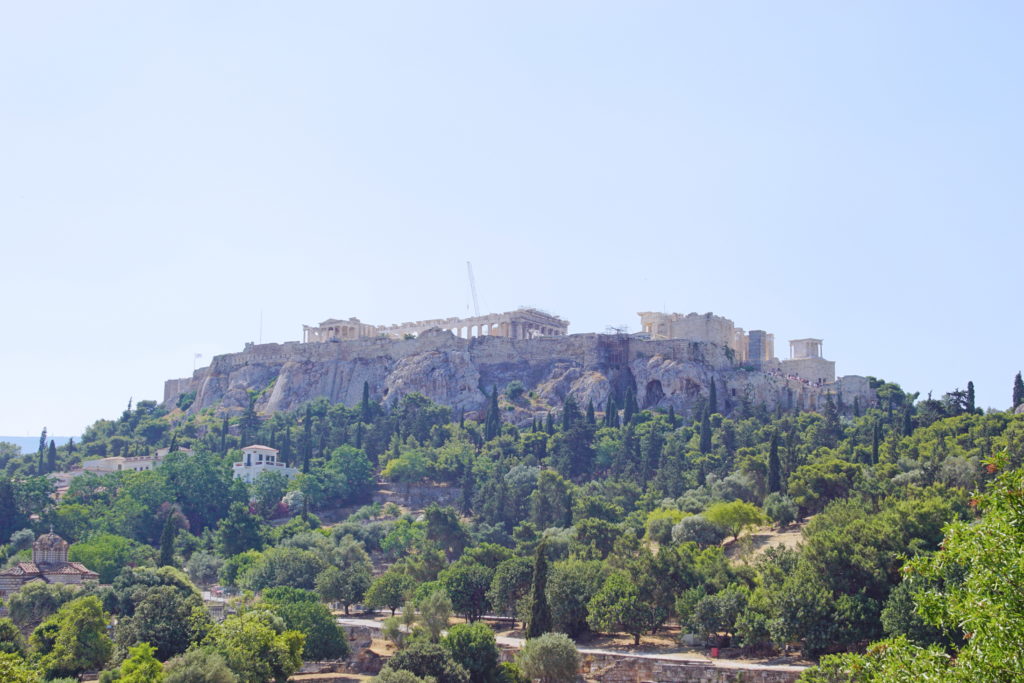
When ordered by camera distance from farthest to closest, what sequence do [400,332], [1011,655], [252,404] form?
[400,332] < [252,404] < [1011,655]

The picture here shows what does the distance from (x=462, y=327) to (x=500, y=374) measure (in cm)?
1104

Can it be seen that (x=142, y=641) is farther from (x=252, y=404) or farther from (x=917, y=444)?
(x=252, y=404)

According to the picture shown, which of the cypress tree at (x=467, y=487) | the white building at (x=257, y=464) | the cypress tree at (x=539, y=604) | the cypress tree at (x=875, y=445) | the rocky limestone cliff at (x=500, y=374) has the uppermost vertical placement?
the rocky limestone cliff at (x=500, y=374)

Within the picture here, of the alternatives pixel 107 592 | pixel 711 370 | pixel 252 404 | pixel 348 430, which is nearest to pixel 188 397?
pixel 252 404

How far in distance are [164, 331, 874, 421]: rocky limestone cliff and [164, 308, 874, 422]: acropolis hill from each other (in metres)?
0.11

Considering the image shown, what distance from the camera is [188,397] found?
12381cm

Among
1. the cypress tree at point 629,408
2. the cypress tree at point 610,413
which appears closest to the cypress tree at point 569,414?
the cypress tree at point 610,413

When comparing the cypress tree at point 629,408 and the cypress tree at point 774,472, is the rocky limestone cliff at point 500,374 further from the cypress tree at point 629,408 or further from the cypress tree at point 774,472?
the cypress tree at point 774,472

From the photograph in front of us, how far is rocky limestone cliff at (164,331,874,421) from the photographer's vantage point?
98.8m

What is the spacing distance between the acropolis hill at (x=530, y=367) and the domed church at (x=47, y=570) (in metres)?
45.2

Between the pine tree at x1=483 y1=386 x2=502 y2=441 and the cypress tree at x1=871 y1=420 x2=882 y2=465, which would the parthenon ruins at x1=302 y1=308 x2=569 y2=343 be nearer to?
the pine tree at x1=483 y1=386 x2=502 y2=441

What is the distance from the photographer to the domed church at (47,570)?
57656mm

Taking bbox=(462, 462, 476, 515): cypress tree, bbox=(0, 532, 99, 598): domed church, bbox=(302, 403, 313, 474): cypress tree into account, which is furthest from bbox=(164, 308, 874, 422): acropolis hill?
bbox=(0, 532, 99, 598): domed church

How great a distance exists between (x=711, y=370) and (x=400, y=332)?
38.0m
